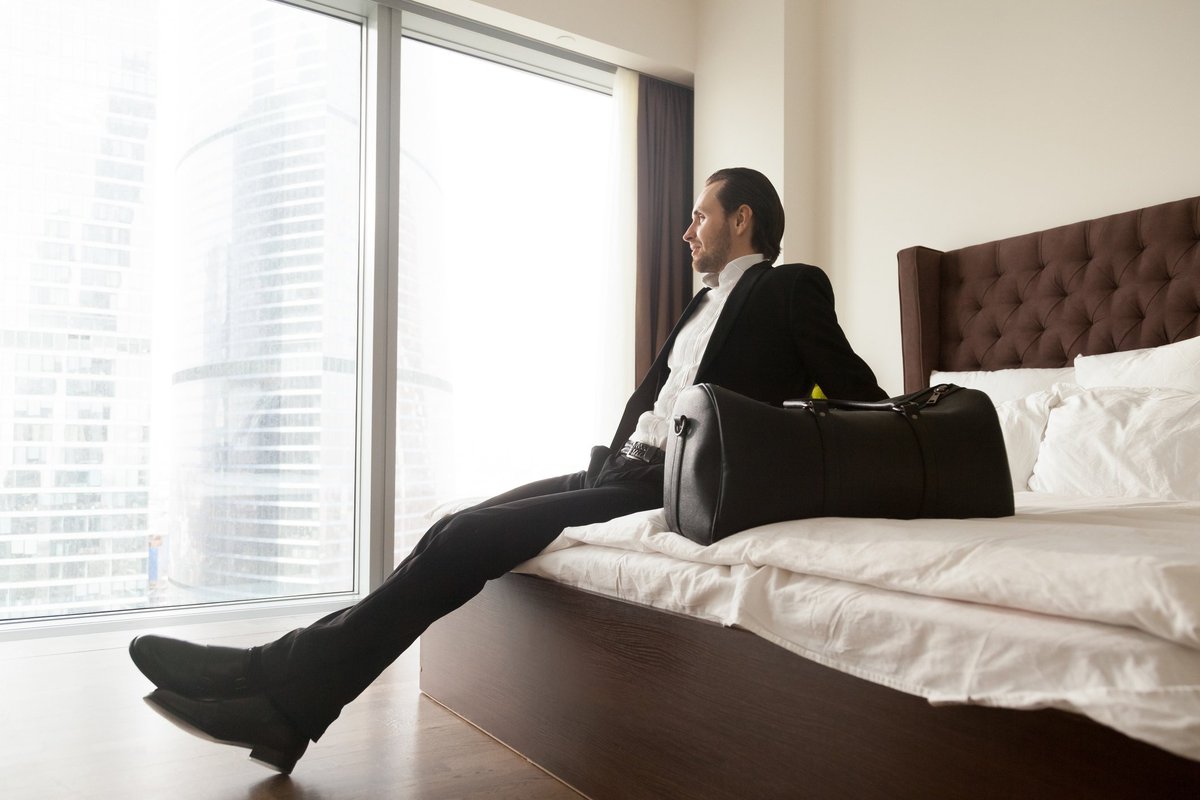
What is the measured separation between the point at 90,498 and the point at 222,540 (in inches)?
18.5

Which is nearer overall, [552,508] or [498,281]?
[552,508]

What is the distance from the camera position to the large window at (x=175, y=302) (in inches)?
119

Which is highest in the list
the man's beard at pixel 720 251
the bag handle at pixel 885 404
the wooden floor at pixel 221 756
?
the man's beard at pixel 720 251

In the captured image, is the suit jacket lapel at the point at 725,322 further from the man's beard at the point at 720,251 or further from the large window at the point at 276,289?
the large window at the point at 276,289

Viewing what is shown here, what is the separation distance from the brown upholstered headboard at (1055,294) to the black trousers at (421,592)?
1707 millimetres

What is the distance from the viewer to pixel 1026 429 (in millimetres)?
2363

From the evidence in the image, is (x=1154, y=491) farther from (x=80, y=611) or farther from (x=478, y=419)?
(x=80, y=611)

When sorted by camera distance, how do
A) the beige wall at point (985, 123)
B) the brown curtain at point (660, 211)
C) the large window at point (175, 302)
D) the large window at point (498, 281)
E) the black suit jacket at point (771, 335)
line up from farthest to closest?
the brown curtain at point (660, 211)
the large window at point (498, 281)
the large window at point (175, 302)
the beige wall at point (985, 123)
the black suit jacket at point (771, 335)

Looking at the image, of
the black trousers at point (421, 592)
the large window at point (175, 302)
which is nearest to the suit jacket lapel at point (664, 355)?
the black trousers at point (421, 592)

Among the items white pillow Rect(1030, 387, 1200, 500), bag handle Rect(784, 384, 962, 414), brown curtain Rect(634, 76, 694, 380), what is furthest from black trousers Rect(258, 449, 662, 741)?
brown curtain Rect(634, 76, 694, 380)

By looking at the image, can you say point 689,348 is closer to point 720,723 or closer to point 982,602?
point 720,723

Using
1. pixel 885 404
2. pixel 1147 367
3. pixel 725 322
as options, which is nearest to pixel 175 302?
pixel 725 322

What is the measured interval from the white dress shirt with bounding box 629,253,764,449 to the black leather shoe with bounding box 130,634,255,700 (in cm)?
88

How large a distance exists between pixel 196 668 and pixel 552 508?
69 centimetres
